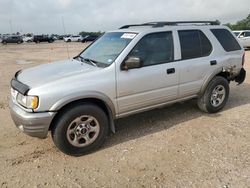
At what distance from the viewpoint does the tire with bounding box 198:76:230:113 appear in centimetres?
514

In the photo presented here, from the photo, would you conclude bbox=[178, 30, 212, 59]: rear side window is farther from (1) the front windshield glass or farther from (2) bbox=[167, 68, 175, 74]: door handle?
(1) the front windshield glass

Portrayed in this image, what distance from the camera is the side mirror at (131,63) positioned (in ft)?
12.7

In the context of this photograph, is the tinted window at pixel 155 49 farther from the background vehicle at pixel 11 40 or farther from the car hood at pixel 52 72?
the background vehicle at pixel 11 40

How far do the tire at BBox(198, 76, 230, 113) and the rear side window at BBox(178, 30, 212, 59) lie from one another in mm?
650

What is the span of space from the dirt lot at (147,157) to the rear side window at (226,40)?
1455 millimetres

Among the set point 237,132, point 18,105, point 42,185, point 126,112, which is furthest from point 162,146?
point 18,105

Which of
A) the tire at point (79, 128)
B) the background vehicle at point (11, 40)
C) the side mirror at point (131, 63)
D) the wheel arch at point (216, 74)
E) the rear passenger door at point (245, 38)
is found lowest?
the background vehicle at point (11, 40)

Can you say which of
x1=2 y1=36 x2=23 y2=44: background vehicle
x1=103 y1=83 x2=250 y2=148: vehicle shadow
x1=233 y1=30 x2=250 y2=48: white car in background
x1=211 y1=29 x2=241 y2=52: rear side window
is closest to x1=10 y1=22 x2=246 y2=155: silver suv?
x1=211 y1=29 x2=241 y2=52: rear side window

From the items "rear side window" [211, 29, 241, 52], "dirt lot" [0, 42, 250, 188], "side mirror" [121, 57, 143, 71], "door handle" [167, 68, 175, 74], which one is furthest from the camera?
"rear side window" [211, 29, 241, 52]

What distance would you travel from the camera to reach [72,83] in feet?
11.7

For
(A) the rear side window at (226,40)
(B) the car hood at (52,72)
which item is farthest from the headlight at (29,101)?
(A) the rear side window at (226,40)

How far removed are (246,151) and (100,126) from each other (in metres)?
2.20

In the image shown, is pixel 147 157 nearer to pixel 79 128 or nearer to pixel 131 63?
pixel 79 128

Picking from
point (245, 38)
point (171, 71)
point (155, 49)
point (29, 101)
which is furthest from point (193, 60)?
point (245, 38)
